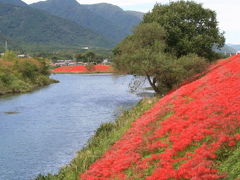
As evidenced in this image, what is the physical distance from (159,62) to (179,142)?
119 feet

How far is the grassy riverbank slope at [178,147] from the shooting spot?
2033cm

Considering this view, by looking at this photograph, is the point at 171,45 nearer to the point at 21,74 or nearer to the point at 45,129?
the point at 45,129

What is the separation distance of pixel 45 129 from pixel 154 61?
2099 centimetres

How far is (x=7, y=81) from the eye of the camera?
339ft

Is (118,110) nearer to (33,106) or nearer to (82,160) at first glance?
(33,106)

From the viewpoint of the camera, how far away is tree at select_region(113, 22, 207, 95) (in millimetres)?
59938

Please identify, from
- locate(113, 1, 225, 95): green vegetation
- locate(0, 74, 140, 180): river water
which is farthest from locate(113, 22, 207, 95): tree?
locate(0, 74, 140, 180): river water

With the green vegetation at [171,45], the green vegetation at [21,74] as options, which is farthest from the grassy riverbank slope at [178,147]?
the green vegetation at [21,74]

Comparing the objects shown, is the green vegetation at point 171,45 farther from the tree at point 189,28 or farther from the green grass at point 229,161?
the green grass at point 229,161

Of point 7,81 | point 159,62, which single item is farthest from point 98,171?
point 7,81

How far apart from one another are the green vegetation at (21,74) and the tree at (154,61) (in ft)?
142

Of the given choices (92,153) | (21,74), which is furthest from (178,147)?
(21,74)

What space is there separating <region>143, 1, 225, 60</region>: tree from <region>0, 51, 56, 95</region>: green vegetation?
1825 inches

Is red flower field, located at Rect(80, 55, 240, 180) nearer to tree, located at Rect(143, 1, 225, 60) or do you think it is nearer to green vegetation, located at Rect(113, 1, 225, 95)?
green vegetation, located at Rect(113, 1, 225, 95)
